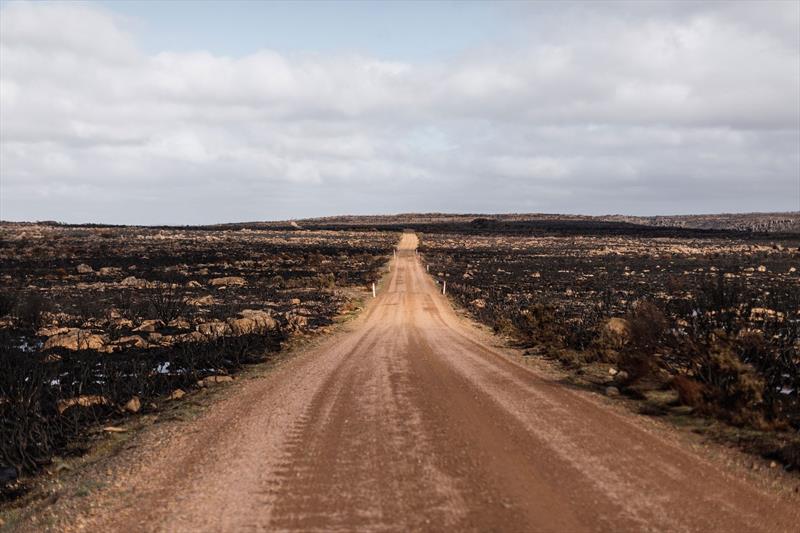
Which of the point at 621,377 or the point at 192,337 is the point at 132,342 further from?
the point at 621,377

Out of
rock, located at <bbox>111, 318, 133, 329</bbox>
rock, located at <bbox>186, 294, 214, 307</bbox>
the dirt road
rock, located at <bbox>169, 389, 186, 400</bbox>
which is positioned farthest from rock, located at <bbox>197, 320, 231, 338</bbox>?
the dirt road

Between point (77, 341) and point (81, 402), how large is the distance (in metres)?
9.03

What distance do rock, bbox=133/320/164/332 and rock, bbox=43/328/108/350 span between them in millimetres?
2792

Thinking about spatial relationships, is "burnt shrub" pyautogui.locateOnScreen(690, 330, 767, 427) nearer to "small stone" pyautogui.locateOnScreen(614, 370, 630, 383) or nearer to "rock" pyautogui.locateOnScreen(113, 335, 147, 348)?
"small stone" pyautogui.locateOnScreen(614, 370, 630, 383)

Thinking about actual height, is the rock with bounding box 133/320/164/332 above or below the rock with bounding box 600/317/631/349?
below

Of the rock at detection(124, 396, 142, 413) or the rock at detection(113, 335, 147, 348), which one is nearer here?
the rock at detection(124, 396, 142, 413)

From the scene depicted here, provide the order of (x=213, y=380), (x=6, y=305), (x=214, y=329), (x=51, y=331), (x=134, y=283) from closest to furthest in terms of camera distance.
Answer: (x=213, y=380) < (x=214, y=329) < (x=51, y=331) < (x=6, y=305) < (x=134, y=283)

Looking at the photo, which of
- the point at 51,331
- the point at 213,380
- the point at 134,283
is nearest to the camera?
the point at 213,380

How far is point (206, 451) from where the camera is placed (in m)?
9.05

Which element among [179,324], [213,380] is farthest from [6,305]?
[213,380]

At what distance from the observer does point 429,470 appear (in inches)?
309

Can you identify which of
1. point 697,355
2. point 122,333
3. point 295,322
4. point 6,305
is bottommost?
point 122,333

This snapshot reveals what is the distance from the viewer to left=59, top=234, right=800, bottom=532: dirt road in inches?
254

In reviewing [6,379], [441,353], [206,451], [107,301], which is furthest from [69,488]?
[107,301]
